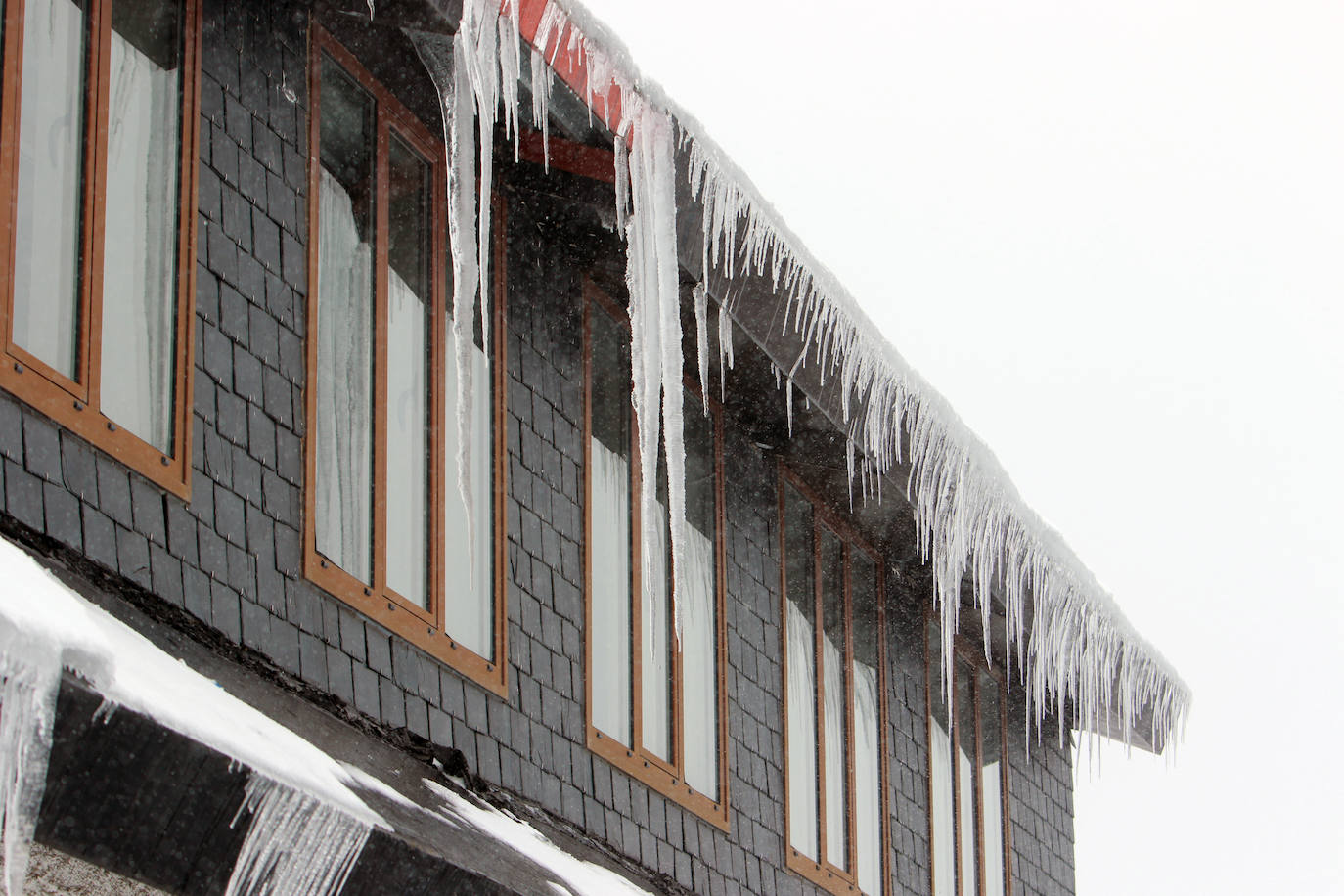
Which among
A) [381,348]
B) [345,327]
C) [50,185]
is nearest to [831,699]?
[381,348]

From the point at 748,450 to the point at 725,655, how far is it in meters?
1.02

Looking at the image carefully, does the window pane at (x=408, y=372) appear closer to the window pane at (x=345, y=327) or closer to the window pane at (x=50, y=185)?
the window pane at (x=345, y=327)

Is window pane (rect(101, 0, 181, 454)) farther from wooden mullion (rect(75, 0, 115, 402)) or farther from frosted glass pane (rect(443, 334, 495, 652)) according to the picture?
frosted glass pane (rect(443, 334, 495, 652))

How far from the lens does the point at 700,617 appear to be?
8141 millimetres

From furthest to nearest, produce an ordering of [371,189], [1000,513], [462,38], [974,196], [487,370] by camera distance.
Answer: [974,196]
[1000,513]
[487,370]
[371,189]
[462,38]

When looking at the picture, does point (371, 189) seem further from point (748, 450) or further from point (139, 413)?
point (748, 450)

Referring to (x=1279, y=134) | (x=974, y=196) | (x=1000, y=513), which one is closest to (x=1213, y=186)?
(x=1279, y=134)

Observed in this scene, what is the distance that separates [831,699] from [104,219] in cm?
521

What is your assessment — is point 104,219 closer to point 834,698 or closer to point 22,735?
point 22,735

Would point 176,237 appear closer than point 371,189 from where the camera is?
Yes

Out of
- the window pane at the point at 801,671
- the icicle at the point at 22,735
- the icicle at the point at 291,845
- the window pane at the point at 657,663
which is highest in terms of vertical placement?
the window pane at the point at 801,671

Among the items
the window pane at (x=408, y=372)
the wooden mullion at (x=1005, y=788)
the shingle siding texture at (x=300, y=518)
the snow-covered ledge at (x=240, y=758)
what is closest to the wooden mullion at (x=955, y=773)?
the wooden mullion at (x=1005, y=788)

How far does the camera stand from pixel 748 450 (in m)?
8.77

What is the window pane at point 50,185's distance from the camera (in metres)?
4.69
